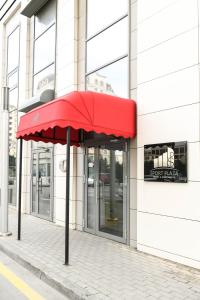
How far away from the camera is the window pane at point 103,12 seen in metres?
8.20

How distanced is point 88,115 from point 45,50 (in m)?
6.34

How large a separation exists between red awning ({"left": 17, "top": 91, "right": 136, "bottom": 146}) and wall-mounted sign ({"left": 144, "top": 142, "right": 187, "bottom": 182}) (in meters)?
0.69

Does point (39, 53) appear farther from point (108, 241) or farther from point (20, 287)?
point (20, 287)

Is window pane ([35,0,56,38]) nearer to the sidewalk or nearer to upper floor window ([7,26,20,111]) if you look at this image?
upper floor window ([7,26,20,111])

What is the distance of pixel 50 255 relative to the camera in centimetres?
661

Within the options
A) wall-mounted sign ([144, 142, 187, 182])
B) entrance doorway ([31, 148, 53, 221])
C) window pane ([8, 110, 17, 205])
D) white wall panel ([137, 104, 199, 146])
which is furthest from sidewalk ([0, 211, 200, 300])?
window pane ([8, 110, 17, 205])

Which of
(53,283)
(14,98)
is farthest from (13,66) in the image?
(53,283)

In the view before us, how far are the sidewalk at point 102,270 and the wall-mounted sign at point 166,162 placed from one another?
1.48 metres

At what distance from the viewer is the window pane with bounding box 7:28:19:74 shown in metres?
14.8

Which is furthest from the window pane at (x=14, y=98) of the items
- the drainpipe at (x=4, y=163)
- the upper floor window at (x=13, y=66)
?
the drainpipe at (x=4, y=163)

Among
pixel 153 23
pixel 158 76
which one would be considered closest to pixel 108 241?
pixel 158 76

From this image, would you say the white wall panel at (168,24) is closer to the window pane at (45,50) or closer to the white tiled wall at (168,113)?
the white tiled wall at (168,113)

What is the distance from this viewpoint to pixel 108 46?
339 inches

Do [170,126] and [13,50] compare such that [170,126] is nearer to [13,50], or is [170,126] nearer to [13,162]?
[13,162]
